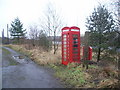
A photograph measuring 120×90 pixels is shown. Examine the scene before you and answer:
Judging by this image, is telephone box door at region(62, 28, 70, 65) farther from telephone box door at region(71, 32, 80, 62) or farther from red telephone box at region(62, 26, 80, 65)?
telephone box door at region(71, 32, 80, 62)

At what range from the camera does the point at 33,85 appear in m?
4.48

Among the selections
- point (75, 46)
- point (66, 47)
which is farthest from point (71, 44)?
point (66, 47)

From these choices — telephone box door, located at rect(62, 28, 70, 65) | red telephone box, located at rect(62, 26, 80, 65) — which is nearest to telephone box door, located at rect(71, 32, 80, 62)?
red telephone box, located at rect(62, 26, 80, 65)

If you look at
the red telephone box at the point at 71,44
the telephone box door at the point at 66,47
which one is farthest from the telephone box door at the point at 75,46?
the telephone box door at the point at 66,47

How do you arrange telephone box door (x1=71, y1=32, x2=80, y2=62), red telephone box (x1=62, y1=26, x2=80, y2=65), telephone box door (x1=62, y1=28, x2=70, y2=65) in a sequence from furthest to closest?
telephone box door (x1=62, y1=28, x2=70, y2=65) → telephone box door (x1=71, y1=32, x2=80, y2=62) → red telephone box (x1=62, y1=26, x2=80, y2=65)

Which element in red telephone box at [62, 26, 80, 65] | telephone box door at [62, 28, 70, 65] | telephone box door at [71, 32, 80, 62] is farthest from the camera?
telephone box door at [62, 28, 70, 65]

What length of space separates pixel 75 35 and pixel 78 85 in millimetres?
4071

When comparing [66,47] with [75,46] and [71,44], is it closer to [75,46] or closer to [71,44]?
[71,44]

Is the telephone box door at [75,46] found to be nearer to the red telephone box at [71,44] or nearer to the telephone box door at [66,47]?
the red telephone box at [71,44]

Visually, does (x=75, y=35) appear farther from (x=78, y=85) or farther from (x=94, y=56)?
(x=78, y=85)

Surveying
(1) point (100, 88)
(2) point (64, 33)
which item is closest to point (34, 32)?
(2) point (64, 33)

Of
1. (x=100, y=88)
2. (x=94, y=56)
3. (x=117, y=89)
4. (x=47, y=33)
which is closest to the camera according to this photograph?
(x=117, y=89)

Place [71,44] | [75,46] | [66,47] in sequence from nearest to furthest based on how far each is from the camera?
[71,44]
[75,46]
[66,47]

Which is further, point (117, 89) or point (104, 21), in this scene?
point (104, 21)
